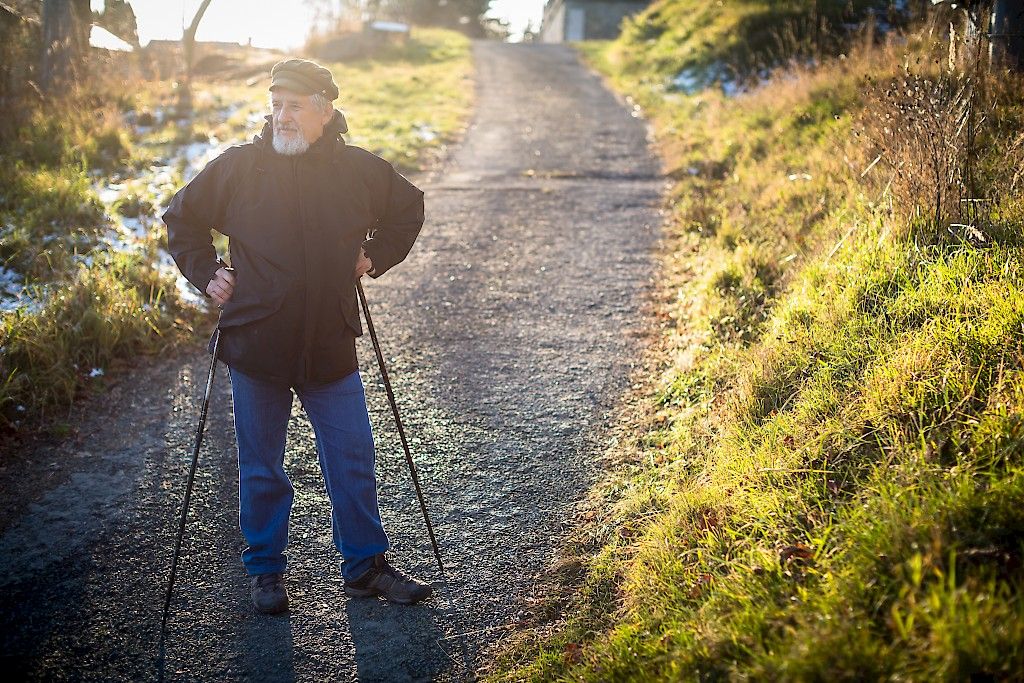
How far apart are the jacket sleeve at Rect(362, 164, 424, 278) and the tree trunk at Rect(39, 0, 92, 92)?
11364mm

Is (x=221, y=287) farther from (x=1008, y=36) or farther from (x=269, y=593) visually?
(x=1008, y=36)

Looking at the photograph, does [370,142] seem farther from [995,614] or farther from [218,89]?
[995,614]

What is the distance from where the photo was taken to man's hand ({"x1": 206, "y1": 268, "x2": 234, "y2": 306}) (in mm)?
3625

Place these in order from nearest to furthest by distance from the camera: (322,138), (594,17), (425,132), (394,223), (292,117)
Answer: (292,117) → (322,138) → (394,223) → (425,132) → (594,17)

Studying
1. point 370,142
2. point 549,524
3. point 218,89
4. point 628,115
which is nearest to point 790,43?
point 628,115

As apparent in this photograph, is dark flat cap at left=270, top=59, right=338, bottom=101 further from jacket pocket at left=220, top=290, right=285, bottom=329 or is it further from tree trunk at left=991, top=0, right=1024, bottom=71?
tree trunk at left=991, top=0, right=1024, bottom=71

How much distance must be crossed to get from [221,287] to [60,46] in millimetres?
11893

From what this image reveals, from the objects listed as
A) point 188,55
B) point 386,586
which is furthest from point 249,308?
point 188,55

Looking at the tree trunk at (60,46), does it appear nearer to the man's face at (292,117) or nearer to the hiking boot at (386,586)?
the man's face at (292,117)

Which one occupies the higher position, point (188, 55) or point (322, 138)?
point (188, 55)

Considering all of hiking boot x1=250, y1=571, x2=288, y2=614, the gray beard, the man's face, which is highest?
the man's face

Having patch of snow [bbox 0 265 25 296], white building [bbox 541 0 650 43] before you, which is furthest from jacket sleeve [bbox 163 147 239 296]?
white building [bbox 541 0 650 43]

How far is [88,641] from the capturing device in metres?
3.56

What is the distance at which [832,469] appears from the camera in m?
3.57
